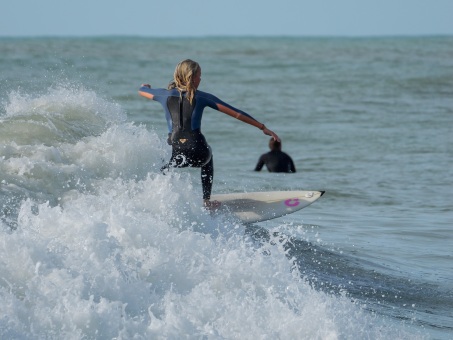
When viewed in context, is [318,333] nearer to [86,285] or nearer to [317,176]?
[86,285]

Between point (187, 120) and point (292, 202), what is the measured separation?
1.59 m

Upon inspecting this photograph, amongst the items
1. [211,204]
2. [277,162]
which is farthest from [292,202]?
[277,162]

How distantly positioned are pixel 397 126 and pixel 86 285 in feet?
60.9

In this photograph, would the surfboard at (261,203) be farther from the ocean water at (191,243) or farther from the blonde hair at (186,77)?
the blonde hair at (186,77)

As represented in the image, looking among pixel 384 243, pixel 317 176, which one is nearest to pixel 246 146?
pixel 317 176

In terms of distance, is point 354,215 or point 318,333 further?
point 354,215

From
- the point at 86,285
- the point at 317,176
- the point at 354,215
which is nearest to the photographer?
the point at 86,285

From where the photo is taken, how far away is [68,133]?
9.63 metres

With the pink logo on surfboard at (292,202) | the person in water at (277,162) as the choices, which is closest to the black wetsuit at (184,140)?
the pink logo on surfboard at (292,202)

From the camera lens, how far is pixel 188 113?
865 cm

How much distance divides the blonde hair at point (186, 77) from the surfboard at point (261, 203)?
1.27 metres

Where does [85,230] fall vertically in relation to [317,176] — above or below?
above

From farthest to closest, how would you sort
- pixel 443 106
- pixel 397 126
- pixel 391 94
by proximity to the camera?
pixel 391 94, pixel 443 106, pixel 397 126

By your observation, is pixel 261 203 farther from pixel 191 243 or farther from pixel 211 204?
pixel 191 243
